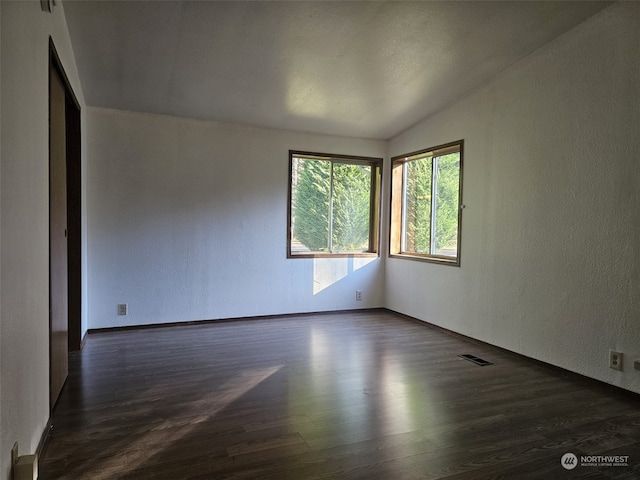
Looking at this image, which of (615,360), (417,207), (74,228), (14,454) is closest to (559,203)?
(615,360)

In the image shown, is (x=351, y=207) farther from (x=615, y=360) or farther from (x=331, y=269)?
(x=615, y=360)

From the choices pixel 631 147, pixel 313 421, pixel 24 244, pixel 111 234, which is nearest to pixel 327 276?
pixel 111 234

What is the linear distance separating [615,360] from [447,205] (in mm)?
2178

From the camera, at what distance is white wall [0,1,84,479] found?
1.48 meters

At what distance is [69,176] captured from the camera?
3.58 metres

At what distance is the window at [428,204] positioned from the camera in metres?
4.44

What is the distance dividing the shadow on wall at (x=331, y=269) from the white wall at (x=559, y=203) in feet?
4.35

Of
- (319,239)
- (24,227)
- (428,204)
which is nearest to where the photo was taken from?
(24,227)

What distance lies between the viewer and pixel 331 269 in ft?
17.4

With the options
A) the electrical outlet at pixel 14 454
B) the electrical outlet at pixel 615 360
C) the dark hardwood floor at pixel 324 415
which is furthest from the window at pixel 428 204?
the electrical outlet at pixel 14 454

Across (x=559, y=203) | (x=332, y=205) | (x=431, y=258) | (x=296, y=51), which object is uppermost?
(x=296, y=51)

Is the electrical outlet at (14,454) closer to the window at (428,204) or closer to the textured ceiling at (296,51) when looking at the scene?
the textured ceiling at (296,51)

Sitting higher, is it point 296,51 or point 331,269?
point 296,51

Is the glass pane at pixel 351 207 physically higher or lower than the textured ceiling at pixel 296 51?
lower
